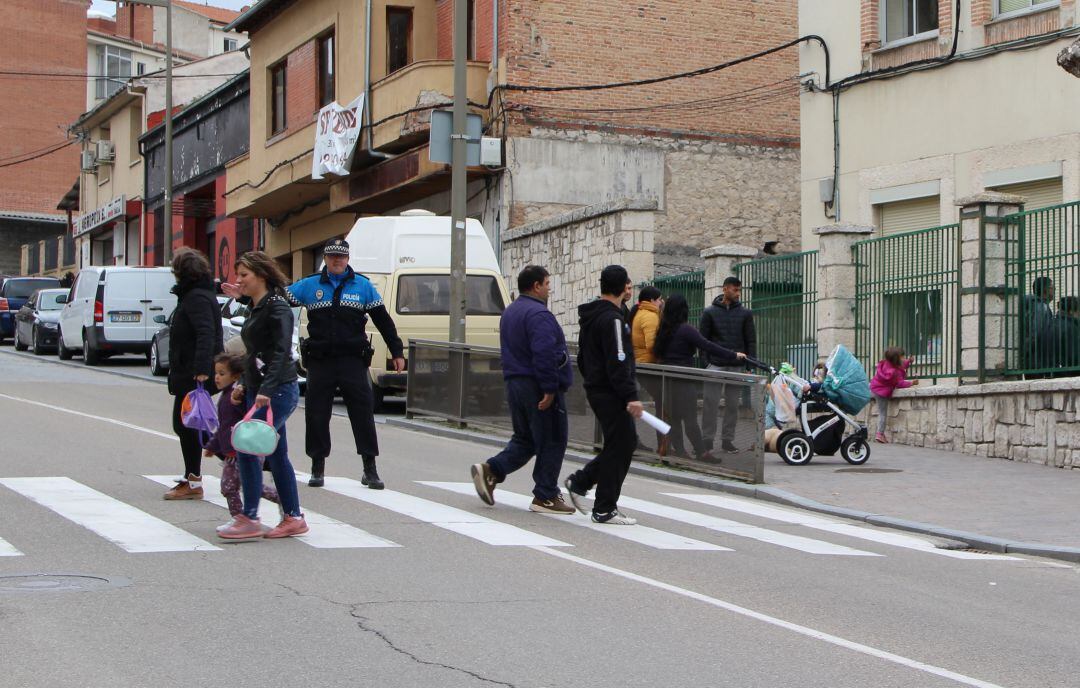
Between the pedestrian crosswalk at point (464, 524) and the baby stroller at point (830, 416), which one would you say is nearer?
the pedestrian crosswalk at point (464, 524)

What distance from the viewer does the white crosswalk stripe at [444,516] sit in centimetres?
923

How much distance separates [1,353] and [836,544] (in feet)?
92.3

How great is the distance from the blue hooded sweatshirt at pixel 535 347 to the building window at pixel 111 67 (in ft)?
218

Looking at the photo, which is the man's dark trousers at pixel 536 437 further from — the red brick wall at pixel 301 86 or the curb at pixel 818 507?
the red brick wall at pixel 301 86

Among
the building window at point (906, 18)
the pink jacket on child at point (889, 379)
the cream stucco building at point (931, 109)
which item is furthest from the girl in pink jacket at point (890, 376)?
the building window at point (906, 18)

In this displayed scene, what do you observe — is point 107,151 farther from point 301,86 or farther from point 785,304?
point 785,304

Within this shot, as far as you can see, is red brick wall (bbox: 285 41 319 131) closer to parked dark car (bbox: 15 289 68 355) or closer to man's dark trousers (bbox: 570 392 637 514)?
parked dark car (bbox: 15 289 68 355)

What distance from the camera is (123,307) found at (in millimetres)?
28672

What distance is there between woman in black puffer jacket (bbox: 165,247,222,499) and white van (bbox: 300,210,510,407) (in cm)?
961

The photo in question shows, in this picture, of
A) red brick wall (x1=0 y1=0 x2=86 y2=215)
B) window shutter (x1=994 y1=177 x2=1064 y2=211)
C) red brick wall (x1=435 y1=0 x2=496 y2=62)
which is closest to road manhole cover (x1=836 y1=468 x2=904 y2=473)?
window shutter (x1=994 y1=177 x2=1064 y2=211)

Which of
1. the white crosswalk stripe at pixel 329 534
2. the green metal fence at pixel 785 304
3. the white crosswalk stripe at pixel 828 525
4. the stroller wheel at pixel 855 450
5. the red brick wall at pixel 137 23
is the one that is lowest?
the white crosswalk stripe at pixel 828 525

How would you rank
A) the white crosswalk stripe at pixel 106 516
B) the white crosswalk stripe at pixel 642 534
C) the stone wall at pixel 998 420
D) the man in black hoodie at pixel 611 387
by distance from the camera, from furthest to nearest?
1. the stone wall at pixel 998 420
2. the man in black hoodie at pixel 611 387
3. the white crosswalk stripe at pixel 642 534
4. the white crosswalk stripe at pixel 106 516

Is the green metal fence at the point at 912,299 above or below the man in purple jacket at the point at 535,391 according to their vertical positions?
above

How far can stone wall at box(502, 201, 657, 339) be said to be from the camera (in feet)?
73.7
